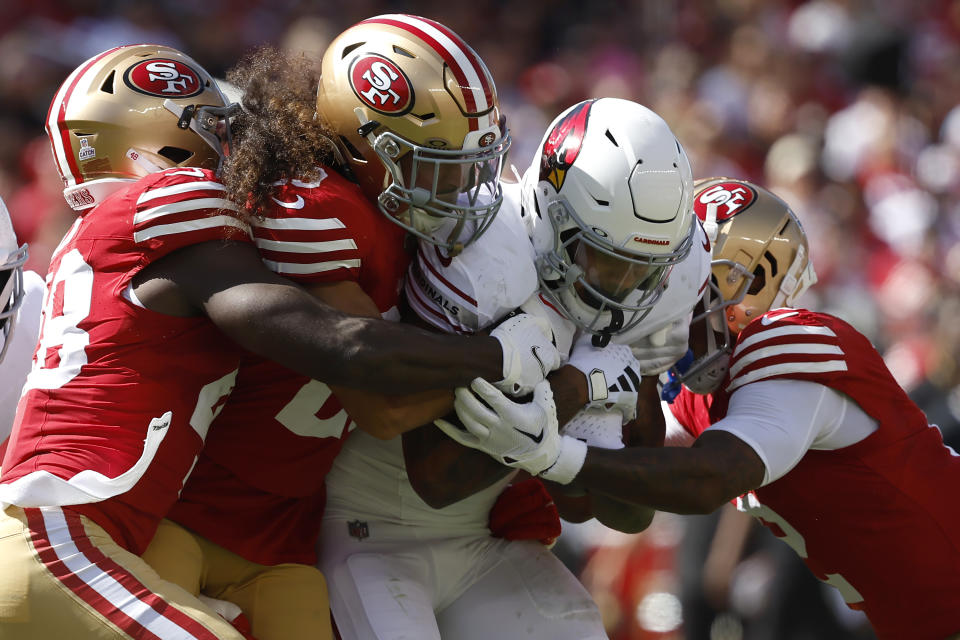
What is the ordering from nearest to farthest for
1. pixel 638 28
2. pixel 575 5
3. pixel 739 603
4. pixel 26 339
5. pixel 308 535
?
pixel 308 535 < pixel 26 339 < pixel 739 603 < pixel 638 28 < pixel 575 5

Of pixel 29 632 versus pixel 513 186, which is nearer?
pixel 29 632

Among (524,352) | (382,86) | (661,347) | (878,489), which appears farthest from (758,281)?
(382,86)

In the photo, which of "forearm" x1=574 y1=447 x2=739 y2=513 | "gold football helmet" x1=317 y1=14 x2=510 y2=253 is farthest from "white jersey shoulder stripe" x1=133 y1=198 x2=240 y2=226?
"forearm" x1=574 y1=447 x2=739 y2=513

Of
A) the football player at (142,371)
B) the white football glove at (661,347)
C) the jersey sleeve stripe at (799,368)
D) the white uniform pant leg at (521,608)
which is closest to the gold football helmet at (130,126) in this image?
the football player at (142,371)

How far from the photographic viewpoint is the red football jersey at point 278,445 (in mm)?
2842

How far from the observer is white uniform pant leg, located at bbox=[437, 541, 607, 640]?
3.27 meters

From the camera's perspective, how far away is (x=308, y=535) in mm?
3104

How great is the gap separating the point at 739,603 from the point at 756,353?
2.40m

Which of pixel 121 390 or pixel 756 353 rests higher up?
pixel 121 390

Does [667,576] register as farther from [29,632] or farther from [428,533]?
[29,632]

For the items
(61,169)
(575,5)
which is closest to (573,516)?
(61,169)

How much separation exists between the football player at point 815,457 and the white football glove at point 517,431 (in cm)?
15

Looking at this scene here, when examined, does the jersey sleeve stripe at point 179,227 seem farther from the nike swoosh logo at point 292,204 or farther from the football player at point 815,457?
the football player at point 815,457

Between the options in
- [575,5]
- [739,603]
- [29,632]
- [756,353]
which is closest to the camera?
[29,632]
